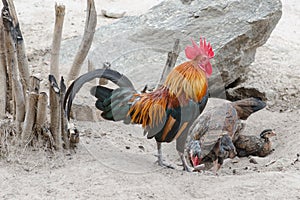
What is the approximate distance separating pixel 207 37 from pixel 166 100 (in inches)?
80.8

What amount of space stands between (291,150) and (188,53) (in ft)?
4.27

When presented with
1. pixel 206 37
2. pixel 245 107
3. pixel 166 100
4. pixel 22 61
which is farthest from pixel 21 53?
pixel 206 37

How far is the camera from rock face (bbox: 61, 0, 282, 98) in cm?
583

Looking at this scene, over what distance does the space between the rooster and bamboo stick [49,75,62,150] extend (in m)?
0.16

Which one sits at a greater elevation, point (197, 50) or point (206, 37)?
point (206, 37)

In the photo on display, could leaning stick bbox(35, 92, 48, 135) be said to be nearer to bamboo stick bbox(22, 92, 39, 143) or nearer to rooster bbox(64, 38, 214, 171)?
bamboo stick bbox(22, 92, 39, 143)

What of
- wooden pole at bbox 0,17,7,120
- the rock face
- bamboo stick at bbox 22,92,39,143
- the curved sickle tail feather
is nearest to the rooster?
the curved sickle tail feather

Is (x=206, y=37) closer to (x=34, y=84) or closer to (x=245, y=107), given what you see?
(x=245, y=107)

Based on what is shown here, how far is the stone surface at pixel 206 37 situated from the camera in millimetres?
5828

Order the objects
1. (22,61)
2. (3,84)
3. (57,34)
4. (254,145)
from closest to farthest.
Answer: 1. (22,61)
2. (3,84)
3. (57,34)
4. (254,145)

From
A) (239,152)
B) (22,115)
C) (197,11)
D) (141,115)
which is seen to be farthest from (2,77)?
(197,11)

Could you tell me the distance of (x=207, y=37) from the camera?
6008 mm

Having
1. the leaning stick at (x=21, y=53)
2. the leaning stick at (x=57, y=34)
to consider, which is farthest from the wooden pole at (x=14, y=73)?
the leaning stick at (x=57, y=34)

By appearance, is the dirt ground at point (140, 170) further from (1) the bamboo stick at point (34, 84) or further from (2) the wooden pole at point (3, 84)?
(2) the wooden pole at point (3, 84)
